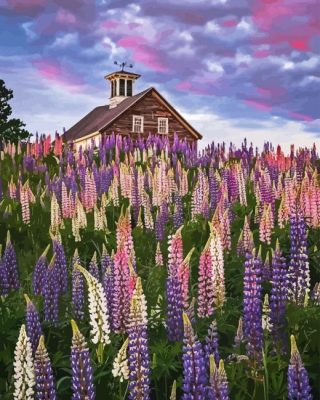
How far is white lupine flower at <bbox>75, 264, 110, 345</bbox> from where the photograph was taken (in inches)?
138

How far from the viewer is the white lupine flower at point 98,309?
11.5 feet

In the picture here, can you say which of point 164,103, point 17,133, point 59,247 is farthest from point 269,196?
point 164,103

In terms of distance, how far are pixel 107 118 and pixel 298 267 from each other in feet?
169

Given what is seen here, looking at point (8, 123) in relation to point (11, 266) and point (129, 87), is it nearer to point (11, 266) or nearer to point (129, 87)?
point (129, 87)

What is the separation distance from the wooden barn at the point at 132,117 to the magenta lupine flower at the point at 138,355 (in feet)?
157

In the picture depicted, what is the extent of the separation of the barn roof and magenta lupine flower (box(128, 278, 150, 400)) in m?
47.8

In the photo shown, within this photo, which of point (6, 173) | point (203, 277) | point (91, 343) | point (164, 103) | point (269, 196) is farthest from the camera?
point (164, 103)

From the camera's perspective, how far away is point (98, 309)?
3617 mm

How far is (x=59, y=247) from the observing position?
5.47 metres

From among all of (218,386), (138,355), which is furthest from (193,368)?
(138,355)

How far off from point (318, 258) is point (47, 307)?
2903 millimetres

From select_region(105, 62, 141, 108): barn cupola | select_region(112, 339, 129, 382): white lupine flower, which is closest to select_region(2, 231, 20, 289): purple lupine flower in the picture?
select_region(112, 339, 129, 382): white lupine flower

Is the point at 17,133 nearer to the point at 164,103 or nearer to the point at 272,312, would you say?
the point at 164,103

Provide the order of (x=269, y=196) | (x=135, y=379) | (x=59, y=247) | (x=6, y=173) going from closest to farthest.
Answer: (x=135, y=379) < (x=59, y=247) < (x=269, y=196) < (x=6, y=173)
